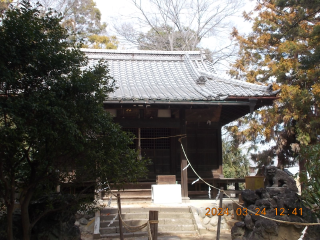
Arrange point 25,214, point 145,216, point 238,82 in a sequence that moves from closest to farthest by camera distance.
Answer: point 25,214 → point 145,216 → point 238,82

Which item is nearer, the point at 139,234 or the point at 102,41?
the point at 139,234

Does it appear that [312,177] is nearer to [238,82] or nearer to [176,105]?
[176,105]

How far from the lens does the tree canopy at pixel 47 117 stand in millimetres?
4383

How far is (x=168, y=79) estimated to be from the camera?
520 inches

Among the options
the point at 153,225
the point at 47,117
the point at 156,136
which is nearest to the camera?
the point at 47,117

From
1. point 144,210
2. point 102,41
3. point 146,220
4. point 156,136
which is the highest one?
point 102,41

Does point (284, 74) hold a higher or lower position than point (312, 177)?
higher

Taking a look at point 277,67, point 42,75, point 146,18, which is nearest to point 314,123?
point 277,67

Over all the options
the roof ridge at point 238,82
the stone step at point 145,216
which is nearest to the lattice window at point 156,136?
the roof ridge at point 238,82

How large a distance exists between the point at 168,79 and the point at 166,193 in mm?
4669

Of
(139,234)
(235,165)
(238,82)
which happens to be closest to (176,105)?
(238,82)

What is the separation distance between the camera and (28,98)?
14.8ft

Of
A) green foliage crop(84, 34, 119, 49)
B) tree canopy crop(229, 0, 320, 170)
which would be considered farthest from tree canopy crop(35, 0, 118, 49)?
tree canopy crop(229, 0, 320, 170)

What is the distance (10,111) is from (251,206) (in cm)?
539
